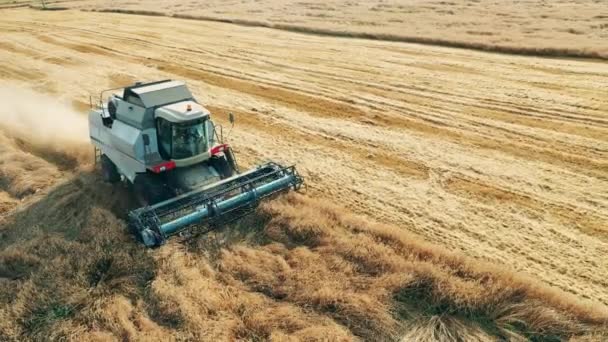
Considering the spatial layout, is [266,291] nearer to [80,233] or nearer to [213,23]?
[80,233]

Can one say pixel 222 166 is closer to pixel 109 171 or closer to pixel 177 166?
pixel 177 166

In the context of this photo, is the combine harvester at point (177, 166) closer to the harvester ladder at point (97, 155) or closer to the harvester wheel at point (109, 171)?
the harvester wheel at point (109, 171)

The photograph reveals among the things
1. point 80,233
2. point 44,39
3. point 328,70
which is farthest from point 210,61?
point 80,233

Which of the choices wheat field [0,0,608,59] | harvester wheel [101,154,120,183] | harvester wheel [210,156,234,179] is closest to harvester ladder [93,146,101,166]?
harvester wheel [101,154,120,183]

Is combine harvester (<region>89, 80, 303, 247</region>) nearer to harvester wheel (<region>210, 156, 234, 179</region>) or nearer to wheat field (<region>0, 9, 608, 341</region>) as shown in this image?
harvester wheel (<region>210, 156, 234, 179</region>)

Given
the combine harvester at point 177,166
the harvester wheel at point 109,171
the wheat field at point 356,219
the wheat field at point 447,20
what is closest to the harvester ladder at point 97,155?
the wheat field at point 356,219

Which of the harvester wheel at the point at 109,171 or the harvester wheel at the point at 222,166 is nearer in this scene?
the harvester wheel at the point at 222,166

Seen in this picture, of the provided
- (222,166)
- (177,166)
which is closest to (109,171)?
(177,166)
